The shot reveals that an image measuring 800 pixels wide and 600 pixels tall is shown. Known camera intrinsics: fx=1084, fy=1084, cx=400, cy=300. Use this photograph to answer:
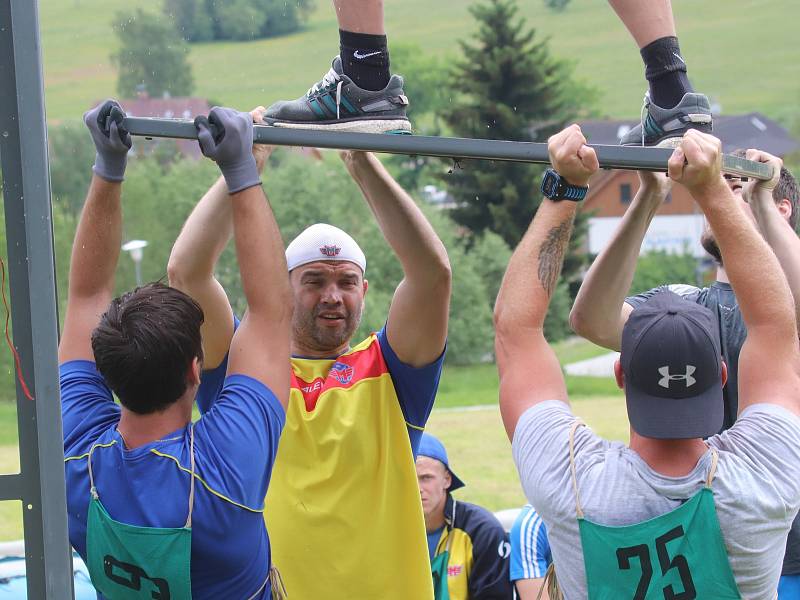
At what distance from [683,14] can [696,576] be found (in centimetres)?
7904

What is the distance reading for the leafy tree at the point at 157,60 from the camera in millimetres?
43500

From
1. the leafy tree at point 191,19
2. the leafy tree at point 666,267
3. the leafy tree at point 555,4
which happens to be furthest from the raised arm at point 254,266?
the leafy tree at point 555,4

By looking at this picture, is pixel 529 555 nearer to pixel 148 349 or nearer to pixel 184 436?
pixel 184 436

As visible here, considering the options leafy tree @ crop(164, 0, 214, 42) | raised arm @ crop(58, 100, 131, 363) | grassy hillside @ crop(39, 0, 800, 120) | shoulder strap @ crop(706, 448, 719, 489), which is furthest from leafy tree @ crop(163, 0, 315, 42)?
shoulder strap @ crop(706, 448, 719, 489)

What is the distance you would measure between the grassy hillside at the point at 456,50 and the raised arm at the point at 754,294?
41.0 m

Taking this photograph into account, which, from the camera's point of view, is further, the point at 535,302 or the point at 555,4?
the point at 555,4

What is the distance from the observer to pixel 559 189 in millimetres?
2215

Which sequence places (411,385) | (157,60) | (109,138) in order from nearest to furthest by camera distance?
(109,138) → (411,385) → (157,60)

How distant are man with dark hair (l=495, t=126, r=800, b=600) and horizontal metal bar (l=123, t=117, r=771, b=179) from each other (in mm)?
278

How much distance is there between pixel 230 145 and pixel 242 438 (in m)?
0.62

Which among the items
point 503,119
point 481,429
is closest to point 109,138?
point 481,429

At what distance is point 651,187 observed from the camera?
8.98ft

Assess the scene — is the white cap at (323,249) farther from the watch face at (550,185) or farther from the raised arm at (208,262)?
the watch face at (550,185)

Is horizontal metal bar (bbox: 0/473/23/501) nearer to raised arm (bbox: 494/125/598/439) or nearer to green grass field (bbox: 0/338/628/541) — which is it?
raised arm (bbox: 494/125/598/439)
